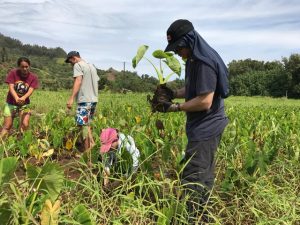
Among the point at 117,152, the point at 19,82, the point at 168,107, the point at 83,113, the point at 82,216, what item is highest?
the point at 19,82

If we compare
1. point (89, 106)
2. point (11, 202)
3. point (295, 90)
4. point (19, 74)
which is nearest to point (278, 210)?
point (11, 202)

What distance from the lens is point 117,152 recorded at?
11.0 feet

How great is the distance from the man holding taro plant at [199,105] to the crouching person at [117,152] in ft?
1.77

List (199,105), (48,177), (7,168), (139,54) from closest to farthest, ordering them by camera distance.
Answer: (7,168), (48,177), (199,105), (139,54)

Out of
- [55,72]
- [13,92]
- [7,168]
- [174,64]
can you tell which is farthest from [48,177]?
[55,72]

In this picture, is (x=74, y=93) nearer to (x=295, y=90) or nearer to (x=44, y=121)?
(x=44, y=121)

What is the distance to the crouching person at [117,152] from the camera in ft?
10.7

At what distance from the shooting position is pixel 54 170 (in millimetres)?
2338

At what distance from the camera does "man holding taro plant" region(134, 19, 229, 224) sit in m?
2.72

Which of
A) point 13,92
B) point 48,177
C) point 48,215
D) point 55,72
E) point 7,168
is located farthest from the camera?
point 55,72

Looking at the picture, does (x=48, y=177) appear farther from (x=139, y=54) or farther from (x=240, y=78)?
(x=240, y=78)

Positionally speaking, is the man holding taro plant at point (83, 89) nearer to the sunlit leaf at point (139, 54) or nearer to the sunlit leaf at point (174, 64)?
the sunlit leaf at point (139, 54)

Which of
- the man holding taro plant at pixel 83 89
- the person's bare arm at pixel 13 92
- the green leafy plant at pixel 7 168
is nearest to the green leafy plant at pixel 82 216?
the green leafy plant at pixel 7 168

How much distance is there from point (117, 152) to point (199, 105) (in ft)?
3.03
